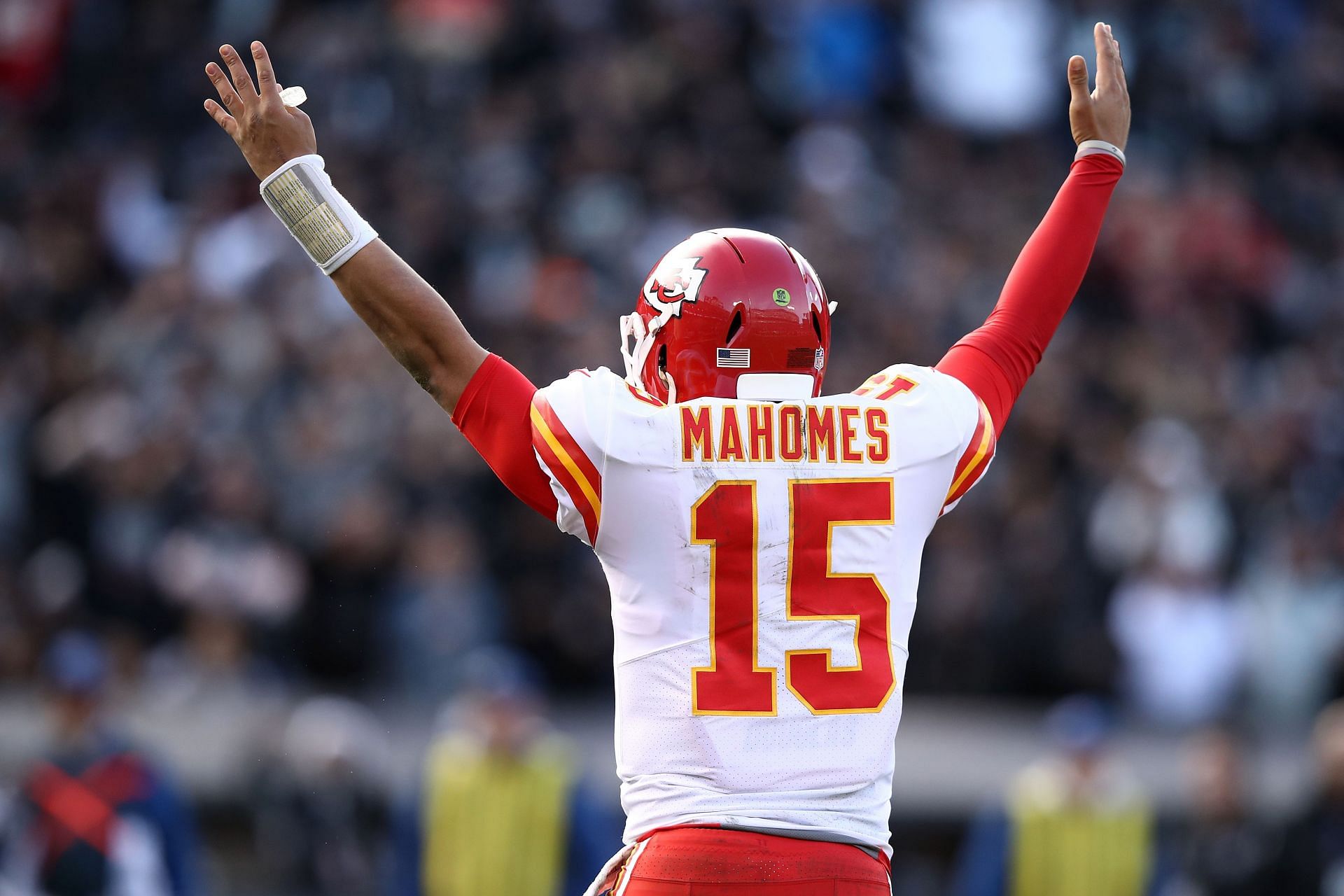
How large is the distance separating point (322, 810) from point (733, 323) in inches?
298

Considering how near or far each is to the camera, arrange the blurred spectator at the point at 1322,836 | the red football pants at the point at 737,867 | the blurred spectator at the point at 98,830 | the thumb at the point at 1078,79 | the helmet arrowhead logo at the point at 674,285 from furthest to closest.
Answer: the blurred spectator at the point at 1322,836 < the blurred spectator at the point at 98,830 < the thumb at the point at 1078,79 < the helmet arrowhead logo at the point at 674,285 < the red football pants at the point at 737,867

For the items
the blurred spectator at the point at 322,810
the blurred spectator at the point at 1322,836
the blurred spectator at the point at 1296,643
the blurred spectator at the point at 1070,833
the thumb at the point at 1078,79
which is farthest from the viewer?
the blurred spectator at the point at 1296,643

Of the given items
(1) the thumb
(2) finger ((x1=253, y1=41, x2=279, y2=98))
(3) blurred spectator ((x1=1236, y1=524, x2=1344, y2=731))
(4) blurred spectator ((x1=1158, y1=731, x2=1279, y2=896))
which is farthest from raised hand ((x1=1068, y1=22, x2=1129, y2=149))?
(3) blurred spectator ((x1=1236, y1=524, x2=1344, y2=731))

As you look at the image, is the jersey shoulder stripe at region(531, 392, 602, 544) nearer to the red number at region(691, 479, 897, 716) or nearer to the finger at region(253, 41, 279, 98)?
the red number at region(691, 479, 897, 716)

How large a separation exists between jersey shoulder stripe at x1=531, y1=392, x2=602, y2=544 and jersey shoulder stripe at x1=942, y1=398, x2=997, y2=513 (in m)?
0.71

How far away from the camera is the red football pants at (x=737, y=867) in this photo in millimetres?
3393

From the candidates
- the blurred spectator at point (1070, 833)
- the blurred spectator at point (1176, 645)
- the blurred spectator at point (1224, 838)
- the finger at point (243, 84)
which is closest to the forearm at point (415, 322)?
the finger at point (243, 84)

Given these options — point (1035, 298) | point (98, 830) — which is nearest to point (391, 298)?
point (1035, 298)

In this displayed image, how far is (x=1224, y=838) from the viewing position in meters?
10.4

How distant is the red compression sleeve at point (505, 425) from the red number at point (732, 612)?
1.03 ft

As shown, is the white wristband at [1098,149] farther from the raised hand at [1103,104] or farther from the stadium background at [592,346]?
the stadium background at [592,346]

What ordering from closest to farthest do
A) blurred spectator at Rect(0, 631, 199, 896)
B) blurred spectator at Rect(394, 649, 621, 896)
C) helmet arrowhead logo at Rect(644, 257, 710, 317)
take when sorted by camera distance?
helmet arrowhead logo at Rect(644, 257, 710, 317) < blurred spectator at Rect(0, 631, 199, 896) < blurred spectator at Rect(394, 649, 621, 896)

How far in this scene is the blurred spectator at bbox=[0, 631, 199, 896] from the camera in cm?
851

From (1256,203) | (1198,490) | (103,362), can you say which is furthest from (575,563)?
(1256,203)
